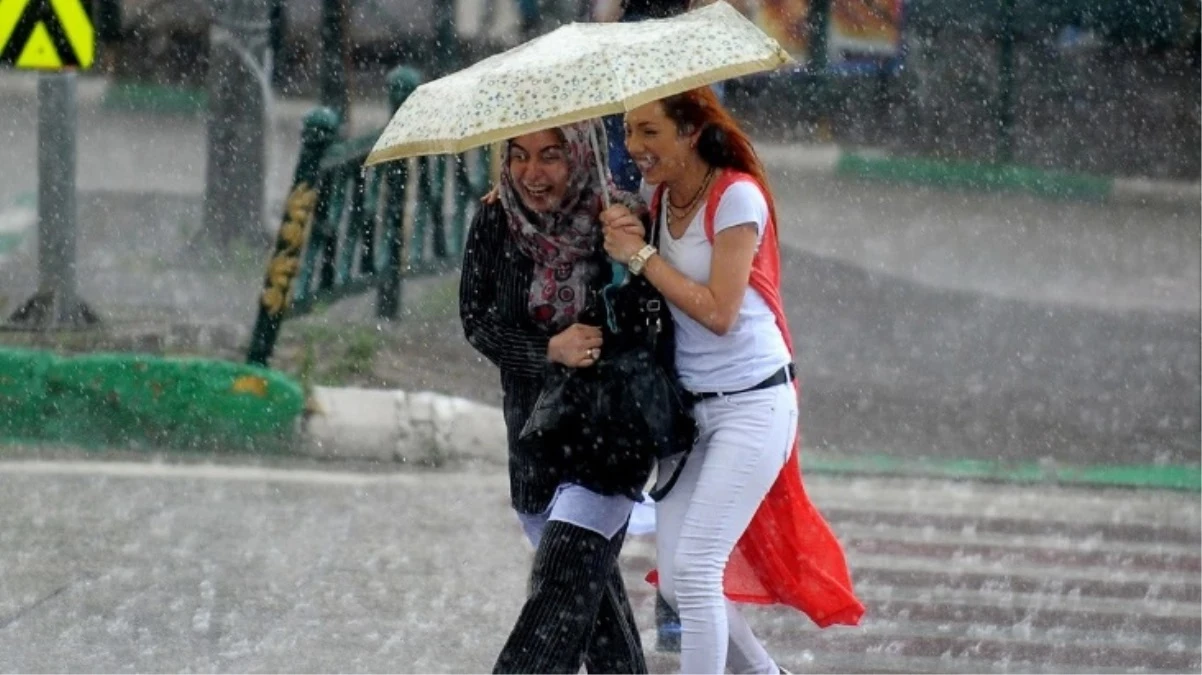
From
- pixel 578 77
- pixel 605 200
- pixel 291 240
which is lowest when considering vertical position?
pixel 291 240

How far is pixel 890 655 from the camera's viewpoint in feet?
20.5

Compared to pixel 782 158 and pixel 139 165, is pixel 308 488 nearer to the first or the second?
pixel 139 165

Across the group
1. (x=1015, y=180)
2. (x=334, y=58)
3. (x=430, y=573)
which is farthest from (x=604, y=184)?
(x=1015, y=180)

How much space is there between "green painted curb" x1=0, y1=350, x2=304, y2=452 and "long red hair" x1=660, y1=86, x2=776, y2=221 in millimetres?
4220

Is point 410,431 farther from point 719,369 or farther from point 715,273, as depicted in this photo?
point 715,273

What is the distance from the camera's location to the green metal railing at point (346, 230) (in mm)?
9086

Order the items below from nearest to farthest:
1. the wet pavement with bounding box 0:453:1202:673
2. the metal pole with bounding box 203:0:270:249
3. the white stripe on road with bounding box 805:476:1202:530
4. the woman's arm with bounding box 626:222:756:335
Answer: the woman's arm with bounding box 626:222:756:335
the wet pavement with bounding box 0:453:1202:673
the white stripe on road with bounding box 805:476:1202:530
the metal pole with bounding box 203:0:270:249

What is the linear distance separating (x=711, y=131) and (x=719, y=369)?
0.53 metres

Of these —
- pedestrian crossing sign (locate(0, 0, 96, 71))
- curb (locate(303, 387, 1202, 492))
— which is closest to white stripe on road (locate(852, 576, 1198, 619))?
curb (locate(303, 387, 1202, 492))

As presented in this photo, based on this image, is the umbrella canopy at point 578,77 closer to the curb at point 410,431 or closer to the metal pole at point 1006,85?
the curb at point 410,431

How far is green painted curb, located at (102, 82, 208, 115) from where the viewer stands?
69.6 feet

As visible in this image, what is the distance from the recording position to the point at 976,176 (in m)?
18.5

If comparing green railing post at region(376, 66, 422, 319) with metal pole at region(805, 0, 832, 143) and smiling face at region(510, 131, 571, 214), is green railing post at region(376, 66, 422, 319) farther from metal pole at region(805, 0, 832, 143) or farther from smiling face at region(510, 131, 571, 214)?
metal pole at region(805, 0, 832, 143)

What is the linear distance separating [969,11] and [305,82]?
6.98 metres
